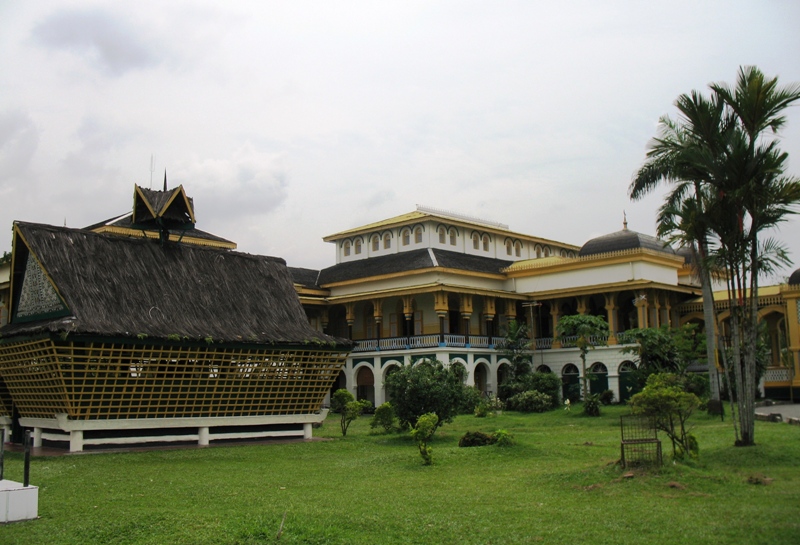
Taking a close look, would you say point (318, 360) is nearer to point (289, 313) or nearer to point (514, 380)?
point (289, 313)

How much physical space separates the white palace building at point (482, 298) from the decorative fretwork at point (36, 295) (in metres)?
18.2

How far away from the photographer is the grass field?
9.53 m

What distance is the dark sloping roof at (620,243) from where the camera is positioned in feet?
119

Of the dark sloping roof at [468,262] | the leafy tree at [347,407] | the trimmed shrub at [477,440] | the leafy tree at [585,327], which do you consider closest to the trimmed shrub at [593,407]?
the leafy tree at [585,327]

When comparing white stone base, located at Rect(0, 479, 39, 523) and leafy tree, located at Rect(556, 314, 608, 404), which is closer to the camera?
white stone base, located at Rect(0, 479, 39, 523)

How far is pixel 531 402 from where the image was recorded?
31.7m

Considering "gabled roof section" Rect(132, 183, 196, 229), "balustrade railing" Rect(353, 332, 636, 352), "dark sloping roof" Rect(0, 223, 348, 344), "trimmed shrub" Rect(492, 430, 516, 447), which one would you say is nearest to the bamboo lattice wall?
"dark sloping roof" Rect(0, 223, 348, 344)

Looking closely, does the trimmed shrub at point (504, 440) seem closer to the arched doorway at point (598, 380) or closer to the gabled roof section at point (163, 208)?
the gabled roof section at point (163, 208)

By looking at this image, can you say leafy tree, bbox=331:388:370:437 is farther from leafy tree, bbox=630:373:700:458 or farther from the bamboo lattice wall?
leafy tree, bbox=630:373:700:458

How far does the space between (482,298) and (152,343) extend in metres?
22.4

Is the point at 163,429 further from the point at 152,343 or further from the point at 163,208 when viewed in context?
the point at 163,208

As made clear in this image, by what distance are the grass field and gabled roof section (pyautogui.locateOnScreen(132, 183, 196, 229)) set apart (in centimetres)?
717

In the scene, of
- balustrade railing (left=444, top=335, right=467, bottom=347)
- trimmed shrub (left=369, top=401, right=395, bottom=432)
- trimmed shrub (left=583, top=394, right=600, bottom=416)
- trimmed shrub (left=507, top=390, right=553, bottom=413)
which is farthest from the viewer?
balustrade railing (left=444, top=335, right=467, bottom=347)

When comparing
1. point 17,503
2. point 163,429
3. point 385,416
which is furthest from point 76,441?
point 17,503
